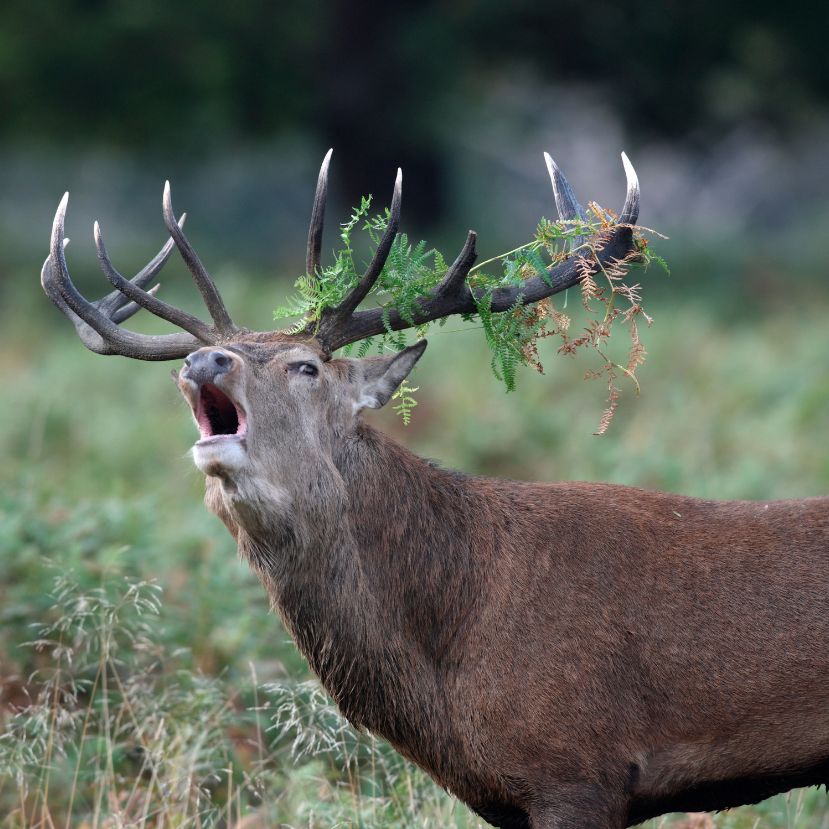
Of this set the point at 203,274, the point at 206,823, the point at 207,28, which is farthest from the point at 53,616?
the point at 207,28

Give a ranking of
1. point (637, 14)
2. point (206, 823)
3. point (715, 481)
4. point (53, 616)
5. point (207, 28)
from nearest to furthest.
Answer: point (206, 823) → point (53, 616) → point (715, 481) → point (207, 28) → point (637, 14)

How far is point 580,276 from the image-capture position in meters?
5.02

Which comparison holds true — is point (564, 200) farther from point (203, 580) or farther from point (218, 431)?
point (203, 580)

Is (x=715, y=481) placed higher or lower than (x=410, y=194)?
lower

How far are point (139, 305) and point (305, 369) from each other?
773 millimetres

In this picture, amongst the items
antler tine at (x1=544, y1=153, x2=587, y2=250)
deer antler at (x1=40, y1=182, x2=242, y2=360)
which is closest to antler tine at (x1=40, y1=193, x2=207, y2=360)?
deer antler at (x1=40, y1=182, x2=242, y2=360)

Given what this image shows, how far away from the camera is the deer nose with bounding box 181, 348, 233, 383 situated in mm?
4395

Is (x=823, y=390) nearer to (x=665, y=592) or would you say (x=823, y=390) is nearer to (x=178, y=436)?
(x=178, y=436)

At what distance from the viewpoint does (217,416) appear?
469 cm

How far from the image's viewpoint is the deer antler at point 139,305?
190 inches

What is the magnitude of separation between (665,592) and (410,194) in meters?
18.6

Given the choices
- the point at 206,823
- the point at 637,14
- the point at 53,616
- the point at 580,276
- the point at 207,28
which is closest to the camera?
the point at 580,276

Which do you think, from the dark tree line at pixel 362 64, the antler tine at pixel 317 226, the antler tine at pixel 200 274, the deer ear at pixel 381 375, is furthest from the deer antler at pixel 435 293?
the dark tree line at pixel 362 64

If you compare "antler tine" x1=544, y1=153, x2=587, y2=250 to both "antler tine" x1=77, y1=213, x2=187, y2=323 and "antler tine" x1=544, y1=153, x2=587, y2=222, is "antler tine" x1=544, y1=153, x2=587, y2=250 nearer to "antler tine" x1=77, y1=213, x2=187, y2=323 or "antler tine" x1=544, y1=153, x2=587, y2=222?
"antler tine" x1=544, y1=153, x2=587, y2=222
